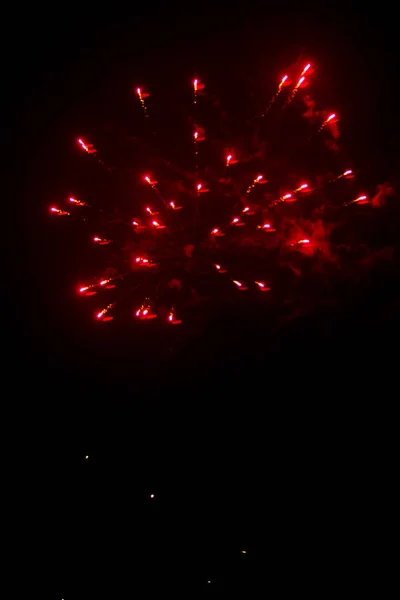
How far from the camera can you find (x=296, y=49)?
279cm

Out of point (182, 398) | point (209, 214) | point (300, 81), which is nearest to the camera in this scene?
point (300, 81)

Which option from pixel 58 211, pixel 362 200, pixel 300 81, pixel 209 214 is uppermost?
pixel 300 81

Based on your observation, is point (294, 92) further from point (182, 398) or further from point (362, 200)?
point (182, 398)

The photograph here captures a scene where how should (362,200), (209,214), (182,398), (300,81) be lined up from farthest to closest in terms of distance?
(182,398) → (209,214) → (362,200) → (300,81)

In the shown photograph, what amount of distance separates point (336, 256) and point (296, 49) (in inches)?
56.1

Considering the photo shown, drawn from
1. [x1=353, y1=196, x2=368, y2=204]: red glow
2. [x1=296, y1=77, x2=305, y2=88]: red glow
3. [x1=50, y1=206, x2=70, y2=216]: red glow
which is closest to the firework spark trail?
[x1=296, y1=77, x2=305, y2=88]: red glow

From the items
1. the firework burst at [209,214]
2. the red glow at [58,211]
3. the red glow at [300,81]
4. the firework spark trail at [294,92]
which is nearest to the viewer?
the red glow at [300,81]

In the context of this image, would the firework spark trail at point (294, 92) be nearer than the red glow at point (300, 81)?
No

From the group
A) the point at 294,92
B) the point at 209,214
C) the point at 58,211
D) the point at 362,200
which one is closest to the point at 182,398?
the point at 209,214

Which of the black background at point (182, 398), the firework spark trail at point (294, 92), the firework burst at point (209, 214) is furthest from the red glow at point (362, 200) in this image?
the firework spark trail at point (294, 92)

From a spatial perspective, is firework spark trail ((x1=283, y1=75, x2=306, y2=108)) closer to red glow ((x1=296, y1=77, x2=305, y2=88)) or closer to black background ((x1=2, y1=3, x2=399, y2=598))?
red glow ((x1=296, y1=77, x2=305, y2=88))

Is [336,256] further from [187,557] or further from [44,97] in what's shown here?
[44,97]

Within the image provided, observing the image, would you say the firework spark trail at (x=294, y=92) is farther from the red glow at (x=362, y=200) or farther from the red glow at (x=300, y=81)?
the red glow at (x=362, y=200)

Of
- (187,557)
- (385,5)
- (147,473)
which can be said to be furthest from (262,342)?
(385,5)
